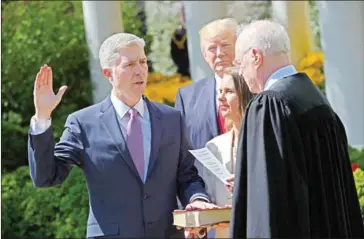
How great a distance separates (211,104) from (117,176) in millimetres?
1071

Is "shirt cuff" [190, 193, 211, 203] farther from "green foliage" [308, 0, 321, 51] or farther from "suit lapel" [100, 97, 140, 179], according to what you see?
"green foliage" [308, 0, 321, 51]

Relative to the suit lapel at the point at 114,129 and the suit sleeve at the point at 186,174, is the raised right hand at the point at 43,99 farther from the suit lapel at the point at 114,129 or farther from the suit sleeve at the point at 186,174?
the suit sleeve at the point at 186,174

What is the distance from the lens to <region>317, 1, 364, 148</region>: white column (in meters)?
9.52

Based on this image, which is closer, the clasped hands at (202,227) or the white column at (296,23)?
the clasped hands at (202,227)

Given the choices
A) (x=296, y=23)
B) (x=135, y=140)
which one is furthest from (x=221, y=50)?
(x=296, y=23)

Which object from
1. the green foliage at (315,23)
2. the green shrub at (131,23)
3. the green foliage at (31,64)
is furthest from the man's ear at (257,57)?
the green foliage at (315,23)

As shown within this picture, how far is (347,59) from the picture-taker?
956 centimetres

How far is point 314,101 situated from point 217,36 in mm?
1692

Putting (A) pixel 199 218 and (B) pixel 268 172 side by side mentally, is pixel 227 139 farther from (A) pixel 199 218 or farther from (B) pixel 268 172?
(B) pixel 268 172

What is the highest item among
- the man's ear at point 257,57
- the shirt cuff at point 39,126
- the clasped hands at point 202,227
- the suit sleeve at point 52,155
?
the man's ear at point 257,57

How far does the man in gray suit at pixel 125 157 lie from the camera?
5.41 metres

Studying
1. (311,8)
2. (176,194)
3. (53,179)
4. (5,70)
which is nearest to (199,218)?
(176,194)

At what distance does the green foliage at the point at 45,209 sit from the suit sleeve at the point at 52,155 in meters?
3.40

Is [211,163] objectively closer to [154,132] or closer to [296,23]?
[154,132]
